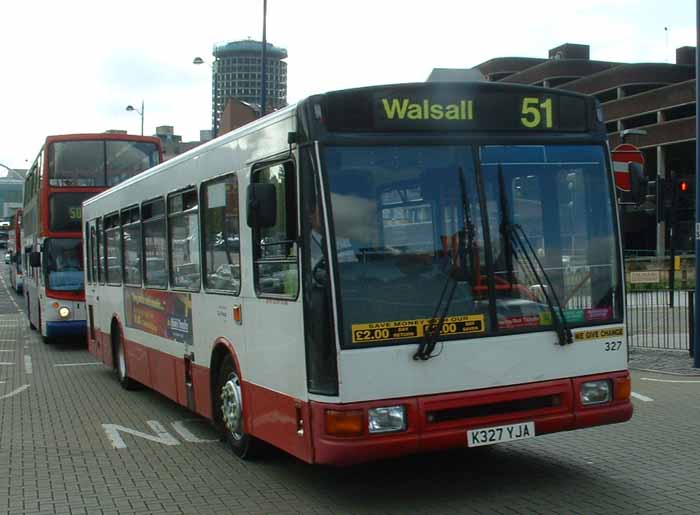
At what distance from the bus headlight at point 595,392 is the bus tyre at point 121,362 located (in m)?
7.80

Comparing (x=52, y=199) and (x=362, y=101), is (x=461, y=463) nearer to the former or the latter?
(x=362, y=101)

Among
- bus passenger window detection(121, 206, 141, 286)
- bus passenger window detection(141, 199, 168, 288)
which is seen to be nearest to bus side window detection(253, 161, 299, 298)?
bus passenger window detection(141, 199, 168, 288)

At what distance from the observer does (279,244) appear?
673 cm

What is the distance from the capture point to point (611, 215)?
22.9 ft

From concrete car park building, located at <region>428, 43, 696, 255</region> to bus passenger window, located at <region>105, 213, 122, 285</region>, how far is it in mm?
52132

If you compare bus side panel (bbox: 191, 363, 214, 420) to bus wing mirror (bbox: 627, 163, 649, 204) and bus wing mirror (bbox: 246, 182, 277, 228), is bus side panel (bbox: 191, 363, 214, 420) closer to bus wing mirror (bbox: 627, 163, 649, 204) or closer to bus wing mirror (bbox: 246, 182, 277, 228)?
bus wing mirror (bbox: 246, 182, 277, 228)

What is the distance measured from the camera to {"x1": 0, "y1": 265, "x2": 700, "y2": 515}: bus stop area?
6598 mm

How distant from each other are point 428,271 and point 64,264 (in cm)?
1533

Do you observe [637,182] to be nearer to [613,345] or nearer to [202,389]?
[613,345]

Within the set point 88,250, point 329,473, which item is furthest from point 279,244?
point 88,250

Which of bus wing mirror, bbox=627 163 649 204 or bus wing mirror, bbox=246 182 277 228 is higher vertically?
bus wing mirror, bbox=627 163 649 204

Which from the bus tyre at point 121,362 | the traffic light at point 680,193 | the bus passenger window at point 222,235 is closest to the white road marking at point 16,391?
the bus tyre at point 121,362

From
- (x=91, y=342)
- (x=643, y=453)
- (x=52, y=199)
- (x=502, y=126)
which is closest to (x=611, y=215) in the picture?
(x=502, y=126)

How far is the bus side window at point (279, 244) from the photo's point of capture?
645cm
